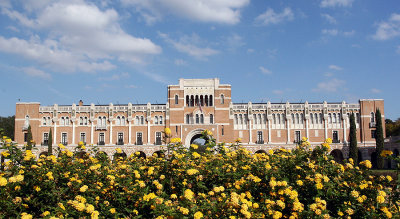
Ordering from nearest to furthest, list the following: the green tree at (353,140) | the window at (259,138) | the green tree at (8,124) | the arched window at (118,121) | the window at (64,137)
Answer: the green tree at (353,140) → the window at (64,137) → the window at (259,138) → the arched window at (118,121) → the green tree at (8,124)

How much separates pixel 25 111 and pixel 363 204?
172 feet

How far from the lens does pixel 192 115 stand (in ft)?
165

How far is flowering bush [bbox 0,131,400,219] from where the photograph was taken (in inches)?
251

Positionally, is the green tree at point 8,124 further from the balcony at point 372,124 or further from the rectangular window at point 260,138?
the balcony at point 372,124

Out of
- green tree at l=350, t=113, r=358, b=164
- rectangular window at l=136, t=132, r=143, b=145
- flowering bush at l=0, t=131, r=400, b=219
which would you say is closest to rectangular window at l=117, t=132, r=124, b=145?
rectangular window at l=136, t=132, r=143, b=145

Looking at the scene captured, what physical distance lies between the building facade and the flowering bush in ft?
133

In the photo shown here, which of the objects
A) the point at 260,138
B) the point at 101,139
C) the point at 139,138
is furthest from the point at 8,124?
the point at 260,138

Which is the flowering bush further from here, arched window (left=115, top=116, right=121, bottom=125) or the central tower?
arched window (left=115, top=116, right=121, bottom=125)

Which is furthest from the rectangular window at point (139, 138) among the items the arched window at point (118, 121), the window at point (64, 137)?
the window at point (64, 137)

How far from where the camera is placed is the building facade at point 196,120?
50344 mm

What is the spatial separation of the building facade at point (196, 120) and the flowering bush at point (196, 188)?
4047 centimetres

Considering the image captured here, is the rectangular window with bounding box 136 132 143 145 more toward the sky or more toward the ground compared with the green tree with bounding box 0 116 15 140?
more toward the ground

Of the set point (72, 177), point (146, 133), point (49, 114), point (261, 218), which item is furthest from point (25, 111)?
point (261, 218)

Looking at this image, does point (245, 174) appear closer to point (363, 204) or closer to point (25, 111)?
point (363, 204)
